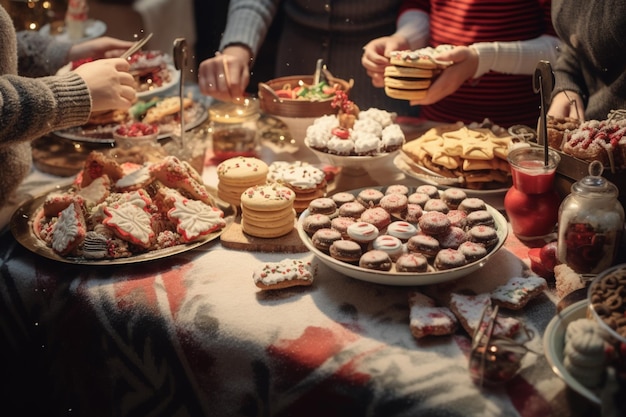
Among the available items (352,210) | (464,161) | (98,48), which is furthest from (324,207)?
(98,48)

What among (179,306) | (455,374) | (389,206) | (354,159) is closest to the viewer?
(455,374)

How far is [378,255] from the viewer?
1440mm

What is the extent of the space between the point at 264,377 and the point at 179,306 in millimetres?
272

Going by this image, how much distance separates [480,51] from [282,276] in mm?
1160

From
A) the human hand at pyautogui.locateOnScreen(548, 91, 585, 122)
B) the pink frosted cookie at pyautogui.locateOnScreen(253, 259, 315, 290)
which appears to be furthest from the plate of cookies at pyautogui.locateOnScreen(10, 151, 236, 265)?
the human hand at pyautogui.locateOnScreen(548, 91, 585, 122)

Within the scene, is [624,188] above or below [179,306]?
above

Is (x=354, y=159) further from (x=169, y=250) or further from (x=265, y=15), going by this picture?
(x=265, y=15)

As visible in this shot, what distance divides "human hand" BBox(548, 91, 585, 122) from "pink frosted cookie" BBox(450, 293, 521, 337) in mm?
816

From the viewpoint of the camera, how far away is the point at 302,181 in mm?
1838

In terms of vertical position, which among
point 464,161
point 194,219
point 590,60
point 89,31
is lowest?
point 89,31

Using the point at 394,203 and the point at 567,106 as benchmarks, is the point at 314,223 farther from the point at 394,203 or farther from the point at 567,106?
Answer: the point at 567,106

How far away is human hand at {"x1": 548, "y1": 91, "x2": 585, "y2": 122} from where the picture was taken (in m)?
1.98

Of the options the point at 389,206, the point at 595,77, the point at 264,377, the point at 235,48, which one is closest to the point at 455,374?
the point at 264,377

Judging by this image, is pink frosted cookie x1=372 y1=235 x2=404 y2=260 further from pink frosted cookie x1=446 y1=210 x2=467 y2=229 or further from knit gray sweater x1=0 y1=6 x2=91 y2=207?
knit gray sweater x1=0 y1=6 x2=91 y2=207
